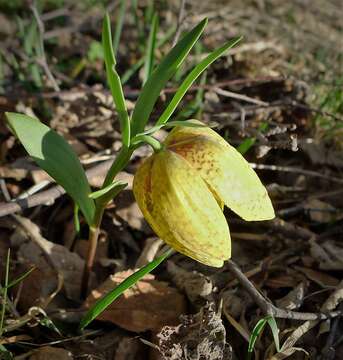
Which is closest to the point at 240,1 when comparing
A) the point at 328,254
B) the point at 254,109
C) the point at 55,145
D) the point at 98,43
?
the point at 98,43

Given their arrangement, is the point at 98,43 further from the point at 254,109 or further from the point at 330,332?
the point at 330,332

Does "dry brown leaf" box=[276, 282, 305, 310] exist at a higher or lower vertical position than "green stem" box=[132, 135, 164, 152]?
lower

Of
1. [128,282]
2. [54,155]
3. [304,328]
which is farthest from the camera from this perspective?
[304,328]

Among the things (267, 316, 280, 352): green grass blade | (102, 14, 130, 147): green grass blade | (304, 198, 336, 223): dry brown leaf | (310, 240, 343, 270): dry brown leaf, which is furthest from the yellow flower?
(304, 198, 336, 223): dry brown leaf

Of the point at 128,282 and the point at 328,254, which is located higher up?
the point at 128,282

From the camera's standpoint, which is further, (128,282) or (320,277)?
(320,277)

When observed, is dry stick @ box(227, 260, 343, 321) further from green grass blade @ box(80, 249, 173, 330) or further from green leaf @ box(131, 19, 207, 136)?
green leaf @ box(131, 19, 207, 136)

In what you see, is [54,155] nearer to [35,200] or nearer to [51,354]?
[35,200]

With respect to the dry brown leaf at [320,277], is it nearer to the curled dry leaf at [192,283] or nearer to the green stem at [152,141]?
the curled dry leaf at [192,283]

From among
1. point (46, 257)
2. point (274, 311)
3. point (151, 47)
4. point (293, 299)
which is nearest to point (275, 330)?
point (274, 311)
